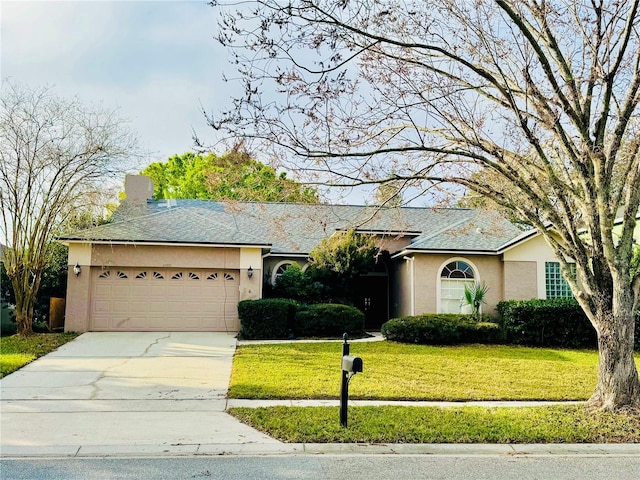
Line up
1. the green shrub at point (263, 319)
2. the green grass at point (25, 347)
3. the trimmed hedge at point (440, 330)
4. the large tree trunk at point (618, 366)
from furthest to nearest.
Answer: the green shrub at point (263, 319)
the trimmed hedge at point (440, 330)
the green grass at point (25, 347)
the large tree trunk at point (618, 366)

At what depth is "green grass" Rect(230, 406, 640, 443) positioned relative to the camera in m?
6.61

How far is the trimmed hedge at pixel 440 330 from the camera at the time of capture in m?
15.7

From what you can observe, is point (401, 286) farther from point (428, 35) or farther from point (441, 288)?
point (428, 35)

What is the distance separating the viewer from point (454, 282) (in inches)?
736

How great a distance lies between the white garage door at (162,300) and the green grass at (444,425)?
10073 millimetres

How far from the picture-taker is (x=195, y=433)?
22.5ft

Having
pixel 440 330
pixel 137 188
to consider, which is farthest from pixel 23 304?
pixel 440 330

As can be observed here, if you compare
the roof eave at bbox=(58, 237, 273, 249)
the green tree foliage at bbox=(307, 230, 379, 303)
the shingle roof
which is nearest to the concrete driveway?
the roof eave at bbox=(58, 237, 273, 249)

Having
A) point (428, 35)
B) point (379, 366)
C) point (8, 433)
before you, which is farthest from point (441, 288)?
point (8, 433)

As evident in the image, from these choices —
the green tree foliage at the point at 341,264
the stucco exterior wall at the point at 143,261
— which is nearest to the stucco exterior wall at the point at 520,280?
the green tree foliage at the point at 341,264

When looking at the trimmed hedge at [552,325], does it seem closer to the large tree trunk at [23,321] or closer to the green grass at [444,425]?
the green grass at [444,425]

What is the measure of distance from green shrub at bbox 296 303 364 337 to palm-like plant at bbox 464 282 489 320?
12.6ft

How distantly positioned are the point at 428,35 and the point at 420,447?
5902 millimetres

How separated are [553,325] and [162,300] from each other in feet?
41.8
